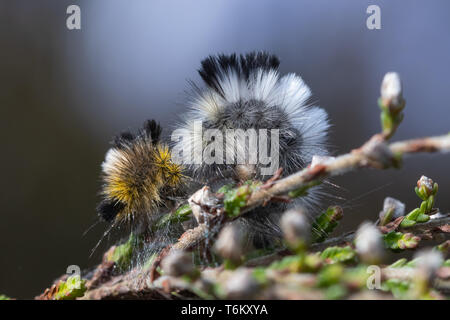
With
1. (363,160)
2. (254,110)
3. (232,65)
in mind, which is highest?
(232,65)

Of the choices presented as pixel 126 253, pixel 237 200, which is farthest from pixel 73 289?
pixel 237 200

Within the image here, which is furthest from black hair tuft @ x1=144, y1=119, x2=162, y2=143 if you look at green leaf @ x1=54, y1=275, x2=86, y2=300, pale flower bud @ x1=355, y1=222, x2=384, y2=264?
pale flower bud @ x1=355, y1=222, x2=384, y2=264

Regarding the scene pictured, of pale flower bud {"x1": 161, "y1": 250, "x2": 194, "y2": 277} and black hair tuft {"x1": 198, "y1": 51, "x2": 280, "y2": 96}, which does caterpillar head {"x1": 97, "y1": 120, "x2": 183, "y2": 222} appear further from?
pale flower bud {"x1": 161, "y1": 250, "x2": 194, "y2": 277}

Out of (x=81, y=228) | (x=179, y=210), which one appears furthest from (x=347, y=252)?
(x=81, y=228)

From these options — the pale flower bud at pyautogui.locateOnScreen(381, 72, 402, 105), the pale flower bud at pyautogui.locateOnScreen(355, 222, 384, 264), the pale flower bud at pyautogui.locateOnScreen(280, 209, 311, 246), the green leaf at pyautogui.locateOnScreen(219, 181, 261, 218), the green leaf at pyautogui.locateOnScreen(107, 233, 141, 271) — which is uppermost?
the pale flower bud at pyautogui.locateOnScreen(381, 72, 402, 105)

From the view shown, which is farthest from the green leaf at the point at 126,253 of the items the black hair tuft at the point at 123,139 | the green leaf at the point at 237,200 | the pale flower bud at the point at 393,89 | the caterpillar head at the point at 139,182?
the pale flower bud at the point at 393,89

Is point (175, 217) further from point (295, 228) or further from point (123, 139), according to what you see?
point (295, 228)

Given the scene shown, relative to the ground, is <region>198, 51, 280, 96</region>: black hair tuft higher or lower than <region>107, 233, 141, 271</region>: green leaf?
higher
